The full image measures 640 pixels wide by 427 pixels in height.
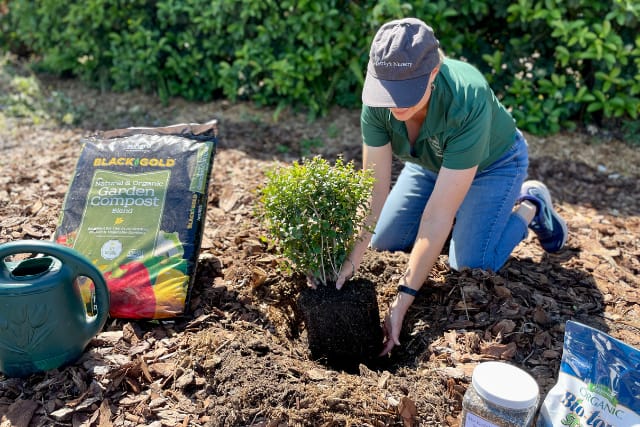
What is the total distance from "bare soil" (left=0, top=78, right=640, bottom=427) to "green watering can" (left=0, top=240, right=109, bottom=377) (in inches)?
3.7

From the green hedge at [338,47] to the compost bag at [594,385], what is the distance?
3200 mm

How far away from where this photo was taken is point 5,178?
4.10m

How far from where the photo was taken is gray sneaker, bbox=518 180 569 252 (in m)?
3.54

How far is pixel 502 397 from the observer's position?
1816 mm

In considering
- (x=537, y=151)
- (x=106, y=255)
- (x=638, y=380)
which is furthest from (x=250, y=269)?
(x=537, y=151)

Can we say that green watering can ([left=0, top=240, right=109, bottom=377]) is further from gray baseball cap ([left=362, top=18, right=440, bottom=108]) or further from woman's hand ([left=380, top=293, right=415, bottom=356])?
gray baseball cap ([left=362, top=18, right=440, bottom=108])

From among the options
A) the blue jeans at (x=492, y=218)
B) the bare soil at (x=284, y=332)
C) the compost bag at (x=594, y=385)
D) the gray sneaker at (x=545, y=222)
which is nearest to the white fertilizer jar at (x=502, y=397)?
the compost bag at (x=594, y=385)

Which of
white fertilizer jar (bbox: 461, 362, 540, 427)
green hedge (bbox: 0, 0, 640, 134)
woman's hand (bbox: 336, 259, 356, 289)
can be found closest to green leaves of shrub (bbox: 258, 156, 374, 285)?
woman's hand (bbox: 336, 259, 356, 289)

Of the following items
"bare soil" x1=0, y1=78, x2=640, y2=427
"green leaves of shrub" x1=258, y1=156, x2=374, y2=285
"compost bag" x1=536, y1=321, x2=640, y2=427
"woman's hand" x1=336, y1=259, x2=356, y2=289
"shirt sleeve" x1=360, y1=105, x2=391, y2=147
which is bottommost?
"bare soil" x1=0, y1=78, x2=640, y2=427

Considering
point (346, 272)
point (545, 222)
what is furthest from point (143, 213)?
point (545, 222)

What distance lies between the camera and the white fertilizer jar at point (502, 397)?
1.82m

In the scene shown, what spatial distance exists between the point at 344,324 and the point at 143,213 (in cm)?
117

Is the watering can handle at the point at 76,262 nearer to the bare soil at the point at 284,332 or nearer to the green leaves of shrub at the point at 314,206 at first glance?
the bare soil at the point at 284,332

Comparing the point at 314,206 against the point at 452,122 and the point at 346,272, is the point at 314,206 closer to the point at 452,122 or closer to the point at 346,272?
the point at 346,272
